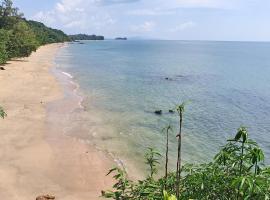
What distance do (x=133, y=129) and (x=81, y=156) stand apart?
10.2m

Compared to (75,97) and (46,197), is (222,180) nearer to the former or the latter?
(46,197)

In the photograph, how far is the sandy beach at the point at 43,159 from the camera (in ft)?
81.3

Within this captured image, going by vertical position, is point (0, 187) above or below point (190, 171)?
below

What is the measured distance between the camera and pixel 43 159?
30.0m

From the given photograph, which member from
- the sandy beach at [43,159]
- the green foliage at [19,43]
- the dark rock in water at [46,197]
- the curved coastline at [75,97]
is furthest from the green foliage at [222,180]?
the green foliage at [19,43]

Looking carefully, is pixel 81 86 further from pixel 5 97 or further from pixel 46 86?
pixel 5 97

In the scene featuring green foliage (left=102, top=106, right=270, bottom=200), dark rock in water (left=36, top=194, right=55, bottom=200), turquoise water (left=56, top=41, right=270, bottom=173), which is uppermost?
green foliage (left=102, top=106, right=270, bottom=200)

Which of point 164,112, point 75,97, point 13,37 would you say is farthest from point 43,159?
point 13,37

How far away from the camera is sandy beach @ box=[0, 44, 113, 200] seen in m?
24.8

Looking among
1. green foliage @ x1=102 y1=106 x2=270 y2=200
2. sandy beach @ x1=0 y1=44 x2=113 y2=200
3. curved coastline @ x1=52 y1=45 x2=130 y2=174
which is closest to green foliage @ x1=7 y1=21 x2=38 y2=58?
curved coastline @ x1=52 y1=45 x2=130 y2=174

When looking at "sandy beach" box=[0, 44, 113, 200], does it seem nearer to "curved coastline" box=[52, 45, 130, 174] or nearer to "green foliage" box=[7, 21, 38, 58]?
"curved coastline" box=[52, 45, 130, 174]

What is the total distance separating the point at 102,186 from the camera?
2572 centimetres

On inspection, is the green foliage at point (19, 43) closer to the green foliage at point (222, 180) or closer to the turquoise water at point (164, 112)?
the turquoise water at point (164, 112)

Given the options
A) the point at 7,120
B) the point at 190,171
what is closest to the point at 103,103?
the point at 7,120
